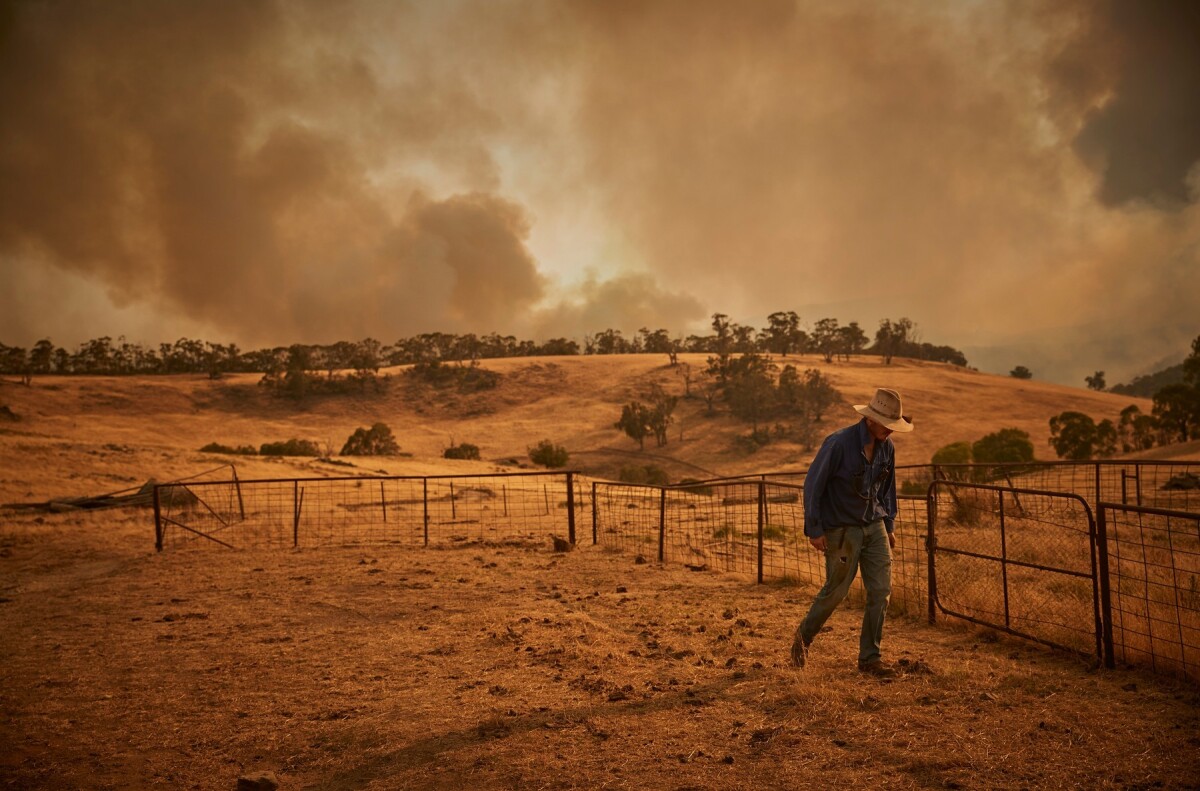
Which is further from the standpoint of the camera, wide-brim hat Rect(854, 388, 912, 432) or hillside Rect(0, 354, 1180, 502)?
hillside Rect(0, 354, 1180, 502)

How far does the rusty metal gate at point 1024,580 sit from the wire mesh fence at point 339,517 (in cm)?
705

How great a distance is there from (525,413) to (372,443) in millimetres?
29915

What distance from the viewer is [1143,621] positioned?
755 centimetres

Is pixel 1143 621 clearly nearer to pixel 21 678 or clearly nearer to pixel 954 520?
pixel 954 520

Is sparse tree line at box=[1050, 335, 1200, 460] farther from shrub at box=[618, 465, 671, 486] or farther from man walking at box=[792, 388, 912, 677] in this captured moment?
man walking at box=[792, 388, 912, 677]

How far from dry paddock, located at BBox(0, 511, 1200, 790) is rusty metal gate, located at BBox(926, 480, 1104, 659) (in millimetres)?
352

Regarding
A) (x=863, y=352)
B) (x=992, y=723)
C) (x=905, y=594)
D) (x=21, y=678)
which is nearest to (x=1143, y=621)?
(x=905, y=594)

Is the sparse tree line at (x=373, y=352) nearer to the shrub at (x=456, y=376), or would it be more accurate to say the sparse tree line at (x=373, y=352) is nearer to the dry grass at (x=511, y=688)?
the shrub at (x=456, y=376)

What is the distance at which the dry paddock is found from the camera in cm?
484

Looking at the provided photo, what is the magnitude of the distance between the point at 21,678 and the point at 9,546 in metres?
11.1

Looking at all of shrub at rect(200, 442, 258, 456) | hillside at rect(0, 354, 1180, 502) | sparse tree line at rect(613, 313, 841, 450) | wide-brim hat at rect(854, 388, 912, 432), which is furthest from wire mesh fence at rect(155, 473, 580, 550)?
sparse tree line at rect(613, 313, 841, 450)

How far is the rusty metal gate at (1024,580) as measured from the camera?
22.6ft

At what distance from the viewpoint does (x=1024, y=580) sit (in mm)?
9594

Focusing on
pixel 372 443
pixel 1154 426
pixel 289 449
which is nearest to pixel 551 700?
pixel 289 449
